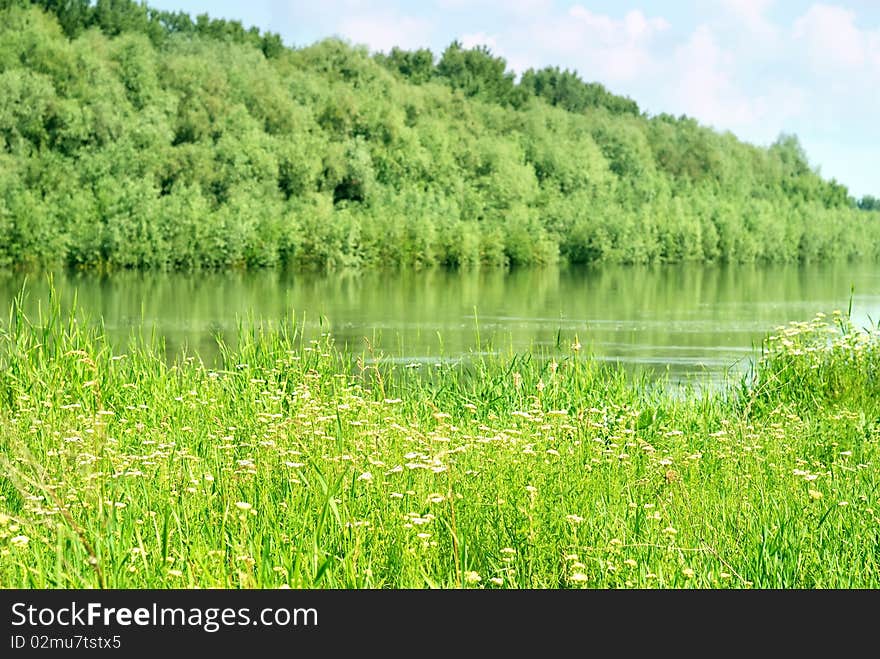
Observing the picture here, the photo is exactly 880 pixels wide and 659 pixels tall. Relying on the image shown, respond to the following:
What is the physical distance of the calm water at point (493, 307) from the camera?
2041 centimetres

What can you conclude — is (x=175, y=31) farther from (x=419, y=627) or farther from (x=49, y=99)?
(x=419, y=627)

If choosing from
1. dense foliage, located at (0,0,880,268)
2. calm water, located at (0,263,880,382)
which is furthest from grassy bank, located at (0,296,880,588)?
dense foliage, located at (0,0,880,268)

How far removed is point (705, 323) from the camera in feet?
87.4

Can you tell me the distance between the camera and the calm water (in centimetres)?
2041

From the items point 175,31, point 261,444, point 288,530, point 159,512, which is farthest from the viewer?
point 175,31

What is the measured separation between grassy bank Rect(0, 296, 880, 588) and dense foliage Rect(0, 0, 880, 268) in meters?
40.6

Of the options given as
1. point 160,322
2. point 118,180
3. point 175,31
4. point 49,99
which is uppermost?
point 175,31

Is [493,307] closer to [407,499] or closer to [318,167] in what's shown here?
[407,499]

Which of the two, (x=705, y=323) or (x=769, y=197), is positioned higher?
(x=769, y=197)

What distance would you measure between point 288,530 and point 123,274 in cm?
4010

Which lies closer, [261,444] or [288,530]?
[288,530]

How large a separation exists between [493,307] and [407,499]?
2668cm

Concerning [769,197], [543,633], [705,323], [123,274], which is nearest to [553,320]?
[705,323]

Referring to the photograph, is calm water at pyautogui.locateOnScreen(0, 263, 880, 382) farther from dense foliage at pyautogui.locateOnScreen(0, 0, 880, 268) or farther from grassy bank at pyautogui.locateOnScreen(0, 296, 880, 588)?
grassy bank at pyautogui.locateOnScreen(0, 296, 880, 588)
